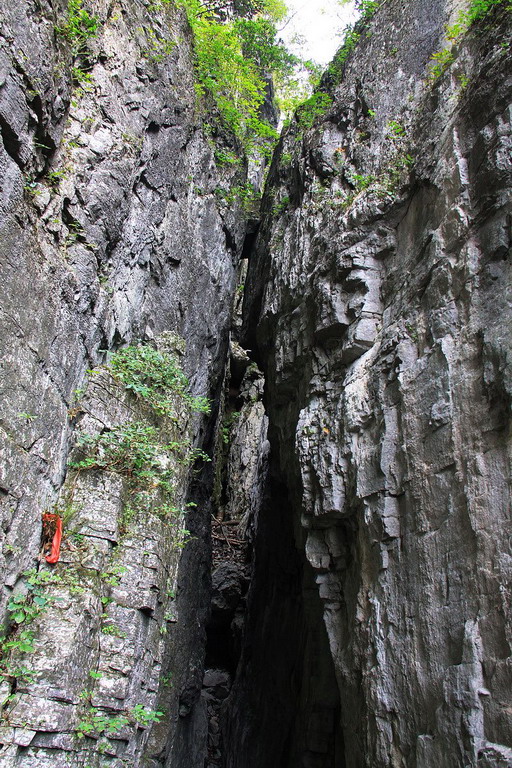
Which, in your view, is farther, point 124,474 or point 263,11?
point 263,11

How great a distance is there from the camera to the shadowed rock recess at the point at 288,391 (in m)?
4.57

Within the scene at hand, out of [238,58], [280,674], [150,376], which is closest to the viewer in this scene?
[150,376]

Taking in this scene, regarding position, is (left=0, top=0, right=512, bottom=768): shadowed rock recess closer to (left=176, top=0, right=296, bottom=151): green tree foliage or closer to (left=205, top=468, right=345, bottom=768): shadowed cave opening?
(left=205, top=468, right=345, bottom=768): shadowed cave opening

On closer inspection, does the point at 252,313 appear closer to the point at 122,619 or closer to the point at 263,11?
the point at 122,619

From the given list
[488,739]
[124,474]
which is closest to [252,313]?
[124,474]

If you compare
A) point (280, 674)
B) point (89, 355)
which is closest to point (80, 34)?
point (89, 355)

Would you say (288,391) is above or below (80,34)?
below

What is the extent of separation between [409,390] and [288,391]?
4050 mm

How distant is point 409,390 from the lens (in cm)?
587

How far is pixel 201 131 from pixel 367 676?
9.98 meters

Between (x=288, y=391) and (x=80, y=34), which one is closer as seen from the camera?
(x=80, y=34)

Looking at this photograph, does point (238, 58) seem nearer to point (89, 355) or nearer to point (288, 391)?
point (288, 391)

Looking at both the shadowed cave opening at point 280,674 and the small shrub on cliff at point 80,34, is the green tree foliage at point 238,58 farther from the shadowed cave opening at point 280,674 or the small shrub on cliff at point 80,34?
the shadowed cave opening at point 280,674

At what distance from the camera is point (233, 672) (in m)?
15.4
